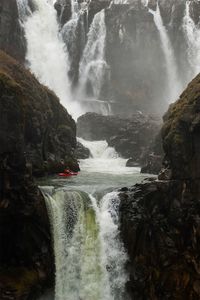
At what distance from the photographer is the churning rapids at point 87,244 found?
1922 cm

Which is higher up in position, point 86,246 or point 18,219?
point 18,219

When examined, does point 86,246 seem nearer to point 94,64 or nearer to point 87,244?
point 87,244

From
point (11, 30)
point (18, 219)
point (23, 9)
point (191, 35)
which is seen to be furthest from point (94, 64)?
point (18, 219)

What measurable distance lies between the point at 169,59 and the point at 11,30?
2793 cm

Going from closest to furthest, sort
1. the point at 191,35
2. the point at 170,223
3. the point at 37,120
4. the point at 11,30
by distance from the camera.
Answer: the point at 170,223, the point at 37,120, the point at 11,30, the point at 191,35

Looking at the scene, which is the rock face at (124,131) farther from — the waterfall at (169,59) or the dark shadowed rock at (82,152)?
the waterfall at (169,59)

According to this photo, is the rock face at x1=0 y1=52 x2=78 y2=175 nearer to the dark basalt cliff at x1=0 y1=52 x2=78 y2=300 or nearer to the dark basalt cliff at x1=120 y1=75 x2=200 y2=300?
the dark basalt cliff at x1=0 y1=52 x2=78 y2=300

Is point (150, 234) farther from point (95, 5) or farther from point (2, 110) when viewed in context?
point (95, 5)

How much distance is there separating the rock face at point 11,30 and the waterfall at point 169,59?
24.4 metres

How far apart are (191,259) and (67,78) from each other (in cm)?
4825

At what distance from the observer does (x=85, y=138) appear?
50000 millimetres

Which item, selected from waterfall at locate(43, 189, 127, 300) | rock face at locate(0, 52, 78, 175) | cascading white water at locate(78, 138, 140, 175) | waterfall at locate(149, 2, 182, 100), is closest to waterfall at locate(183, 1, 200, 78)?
waterfall at locate(149, 2, 182, 100)

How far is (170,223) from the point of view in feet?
67.1

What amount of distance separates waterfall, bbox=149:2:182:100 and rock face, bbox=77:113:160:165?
20099 mm
